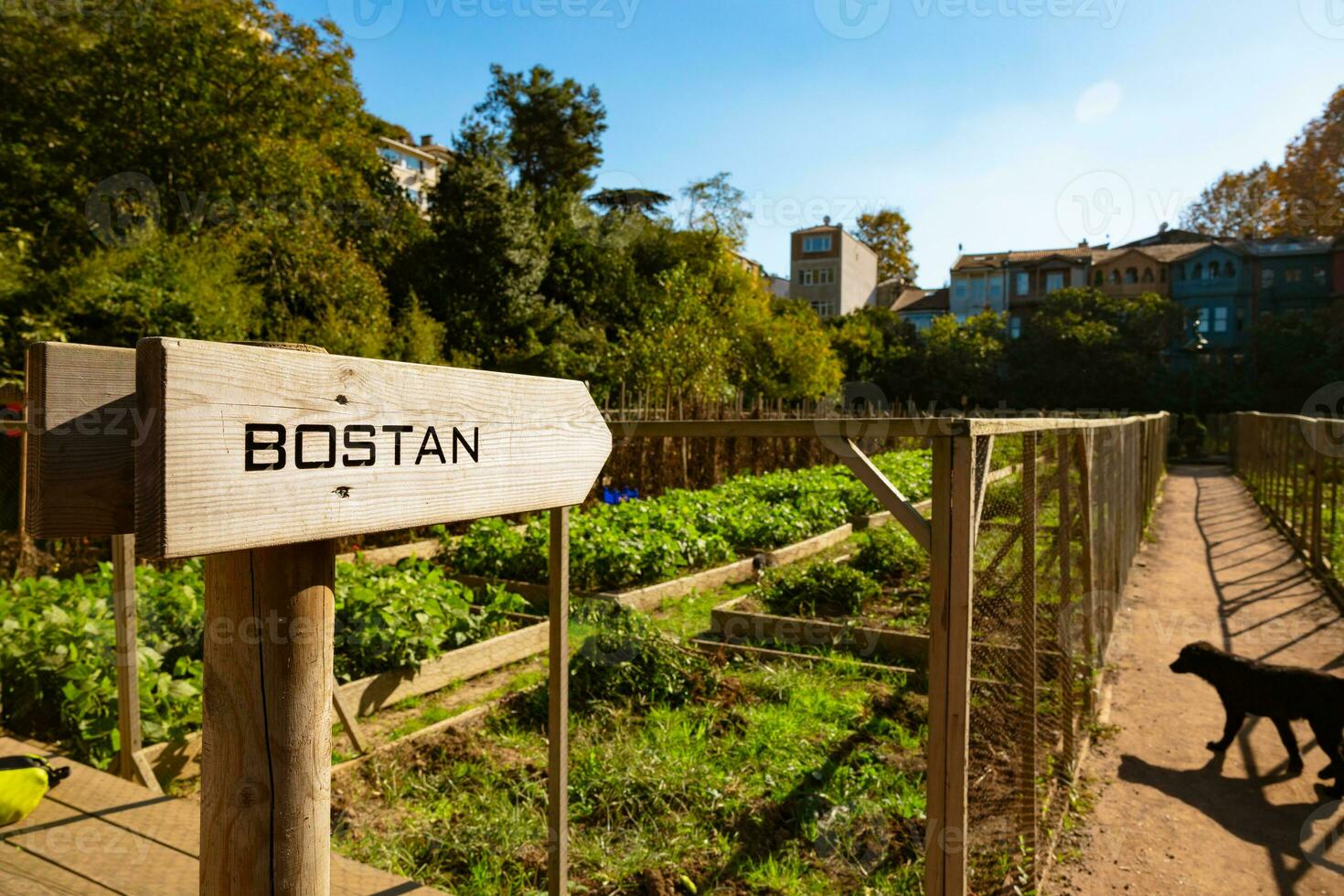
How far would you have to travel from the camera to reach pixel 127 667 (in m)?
3.47

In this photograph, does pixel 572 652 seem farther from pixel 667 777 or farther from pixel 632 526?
pixel 632 526

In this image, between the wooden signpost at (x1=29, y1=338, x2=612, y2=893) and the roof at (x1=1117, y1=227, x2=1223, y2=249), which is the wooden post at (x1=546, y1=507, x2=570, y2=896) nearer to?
the wooden signpost at (x1=29, y1=338, x2=612, y2=893)

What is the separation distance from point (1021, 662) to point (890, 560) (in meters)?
5.20

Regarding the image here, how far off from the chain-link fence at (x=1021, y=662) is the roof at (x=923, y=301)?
199 feet

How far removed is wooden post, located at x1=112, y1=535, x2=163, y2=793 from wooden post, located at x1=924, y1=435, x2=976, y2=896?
3.08m

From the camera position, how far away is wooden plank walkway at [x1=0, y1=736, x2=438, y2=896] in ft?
8.36

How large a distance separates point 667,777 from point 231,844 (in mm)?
3214

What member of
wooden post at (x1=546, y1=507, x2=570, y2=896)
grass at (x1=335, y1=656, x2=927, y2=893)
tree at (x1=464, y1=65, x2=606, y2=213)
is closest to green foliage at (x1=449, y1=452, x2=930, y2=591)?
grass at (x1=335, y1=656, x2=927, y2=893)

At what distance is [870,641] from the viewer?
21.2 ft

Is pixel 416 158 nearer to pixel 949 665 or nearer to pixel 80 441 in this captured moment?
pixel 949 665

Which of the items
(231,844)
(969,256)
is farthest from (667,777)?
(969,256)

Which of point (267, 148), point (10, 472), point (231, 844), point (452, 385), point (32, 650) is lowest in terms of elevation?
point (32, 650)

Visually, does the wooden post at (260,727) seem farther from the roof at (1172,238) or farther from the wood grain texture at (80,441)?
the roof at (1172,238)

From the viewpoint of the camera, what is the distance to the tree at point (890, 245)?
227 ft
